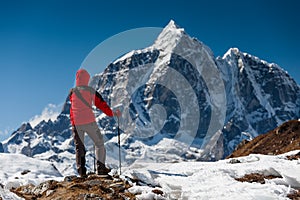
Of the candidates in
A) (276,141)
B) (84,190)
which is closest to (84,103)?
(84,190)

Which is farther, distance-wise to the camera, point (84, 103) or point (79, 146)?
point (79, 146)

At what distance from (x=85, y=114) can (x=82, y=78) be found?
129 cm

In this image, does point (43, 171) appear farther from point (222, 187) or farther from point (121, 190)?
point (222, 187)

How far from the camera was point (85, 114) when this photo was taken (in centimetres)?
1513

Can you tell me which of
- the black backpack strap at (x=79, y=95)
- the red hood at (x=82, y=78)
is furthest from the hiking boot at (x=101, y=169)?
the red hood at (x=82, y=78)

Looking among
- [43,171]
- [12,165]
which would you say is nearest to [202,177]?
[43,171]

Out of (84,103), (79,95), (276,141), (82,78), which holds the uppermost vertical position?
(276,141)

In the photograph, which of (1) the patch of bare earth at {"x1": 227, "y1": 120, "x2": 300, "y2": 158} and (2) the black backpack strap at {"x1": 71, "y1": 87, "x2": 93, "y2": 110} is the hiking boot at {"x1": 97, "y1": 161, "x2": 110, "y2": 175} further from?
(1) the patch of bare earth at {"x1": 227, "y1": 120, "x2": 300, "y2": 158}

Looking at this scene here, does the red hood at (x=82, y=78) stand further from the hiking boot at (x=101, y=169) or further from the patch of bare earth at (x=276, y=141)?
the patch of bare earth at (x=276, y=141)

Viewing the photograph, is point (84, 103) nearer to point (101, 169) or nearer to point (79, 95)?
point (79, 95)

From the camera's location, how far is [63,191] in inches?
494

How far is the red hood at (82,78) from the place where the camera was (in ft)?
49.7

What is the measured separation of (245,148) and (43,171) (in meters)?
31.9

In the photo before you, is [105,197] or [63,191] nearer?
[105,197]
